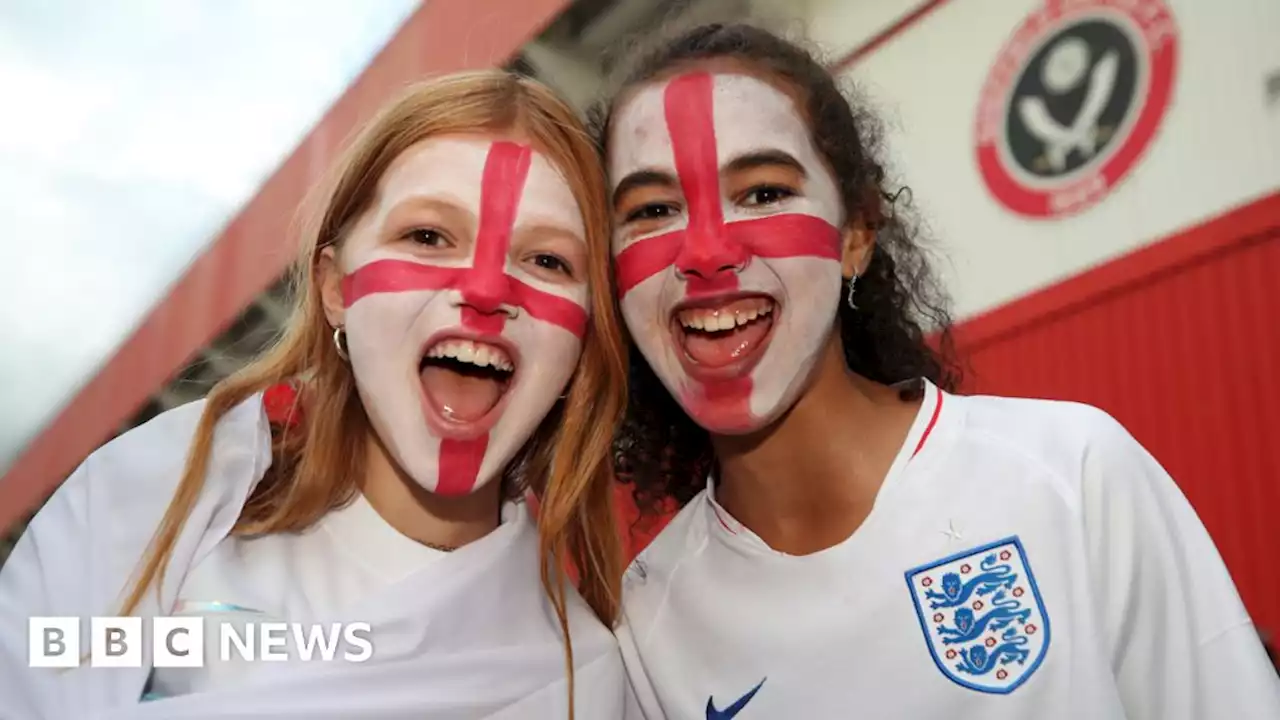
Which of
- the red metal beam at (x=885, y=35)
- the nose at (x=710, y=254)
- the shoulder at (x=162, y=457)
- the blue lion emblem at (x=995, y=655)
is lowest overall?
the blue lion emblem at (x=995, y=655)

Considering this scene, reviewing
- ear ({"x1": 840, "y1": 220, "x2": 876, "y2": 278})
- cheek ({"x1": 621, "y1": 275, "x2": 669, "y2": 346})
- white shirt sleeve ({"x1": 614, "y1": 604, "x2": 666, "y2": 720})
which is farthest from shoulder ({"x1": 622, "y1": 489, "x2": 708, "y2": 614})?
ear ({"x1": 840, "y1": 220, "x2": 876, "y2": 278})

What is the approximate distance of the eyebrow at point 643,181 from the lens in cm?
126

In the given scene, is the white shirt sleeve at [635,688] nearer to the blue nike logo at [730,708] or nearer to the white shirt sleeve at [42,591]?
the blue nike logo at [730,708]

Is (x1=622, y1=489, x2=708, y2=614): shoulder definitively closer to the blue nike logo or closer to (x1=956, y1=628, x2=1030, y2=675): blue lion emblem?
the blue nike logo

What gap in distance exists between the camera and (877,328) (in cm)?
147

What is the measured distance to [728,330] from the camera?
1.26m

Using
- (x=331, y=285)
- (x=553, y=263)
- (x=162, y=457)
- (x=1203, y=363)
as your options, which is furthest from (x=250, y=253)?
(x=1203, y=363)

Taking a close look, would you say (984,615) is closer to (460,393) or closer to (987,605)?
(987,605)

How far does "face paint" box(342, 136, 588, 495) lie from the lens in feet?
3.75

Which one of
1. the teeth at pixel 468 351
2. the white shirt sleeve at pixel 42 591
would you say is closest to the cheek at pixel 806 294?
the teeth at pixel 468 351

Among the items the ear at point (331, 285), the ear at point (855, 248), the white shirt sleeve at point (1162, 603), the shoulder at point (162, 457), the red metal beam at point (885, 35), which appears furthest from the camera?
the red metal beam at point (885, 35)

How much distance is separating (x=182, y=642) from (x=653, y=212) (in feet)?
2.46

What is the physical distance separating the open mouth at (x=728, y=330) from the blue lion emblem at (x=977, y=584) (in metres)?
0.35

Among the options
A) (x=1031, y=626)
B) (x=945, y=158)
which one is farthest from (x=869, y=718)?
(x=945, y=158)
